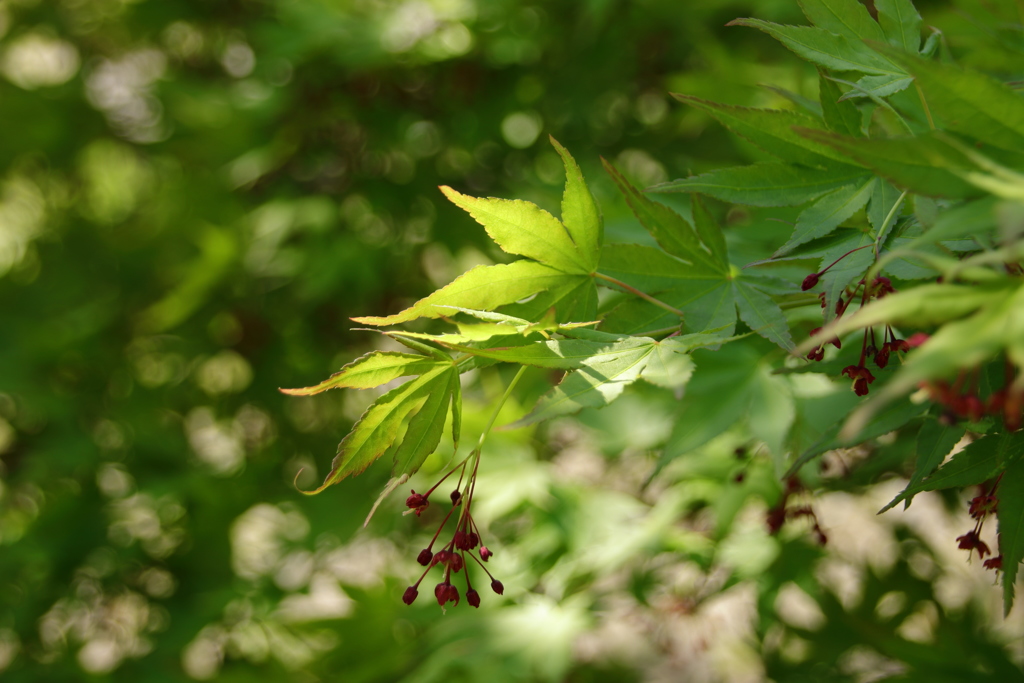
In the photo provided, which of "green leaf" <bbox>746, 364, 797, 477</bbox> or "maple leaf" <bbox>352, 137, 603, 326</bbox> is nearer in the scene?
"maple leaf" <bbox>352, 137, 603, 326</bbox>

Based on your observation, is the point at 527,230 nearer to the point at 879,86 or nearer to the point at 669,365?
the point at 669,365

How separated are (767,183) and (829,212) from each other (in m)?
0.05

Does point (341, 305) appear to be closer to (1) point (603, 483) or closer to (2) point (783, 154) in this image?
(1) point (603, 483)

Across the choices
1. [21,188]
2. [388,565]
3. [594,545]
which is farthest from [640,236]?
[21,188]

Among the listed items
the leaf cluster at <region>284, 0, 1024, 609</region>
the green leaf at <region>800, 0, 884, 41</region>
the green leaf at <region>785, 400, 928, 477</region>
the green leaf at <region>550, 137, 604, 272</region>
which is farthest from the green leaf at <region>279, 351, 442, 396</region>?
the green leaf at <region>800, 0, 884, 41</region>

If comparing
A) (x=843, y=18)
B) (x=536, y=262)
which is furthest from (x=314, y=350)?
(x=843, y=18)

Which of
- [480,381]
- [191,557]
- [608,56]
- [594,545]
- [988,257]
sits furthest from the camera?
[191,557]

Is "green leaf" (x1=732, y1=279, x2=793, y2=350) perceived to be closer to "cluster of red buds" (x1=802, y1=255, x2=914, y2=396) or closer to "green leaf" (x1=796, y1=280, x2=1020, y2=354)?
"cluster of red buds" (x1=802, y1=255, x2=914, y2=396)

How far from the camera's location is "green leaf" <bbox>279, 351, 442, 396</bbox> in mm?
448

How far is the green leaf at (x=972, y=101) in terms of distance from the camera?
0.36 m

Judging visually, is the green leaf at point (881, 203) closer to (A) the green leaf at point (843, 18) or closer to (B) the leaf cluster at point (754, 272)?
(B) the leaf cluster at point (754, 272)

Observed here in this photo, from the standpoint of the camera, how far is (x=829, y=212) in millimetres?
484

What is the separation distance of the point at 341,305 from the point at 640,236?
1.20 metres

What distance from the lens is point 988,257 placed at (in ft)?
0.95
